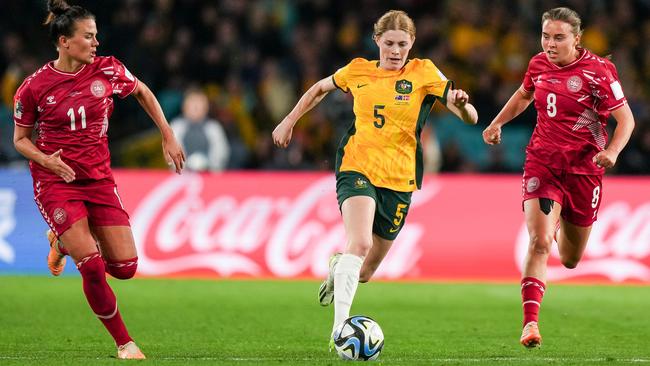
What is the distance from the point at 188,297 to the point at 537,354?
553cm

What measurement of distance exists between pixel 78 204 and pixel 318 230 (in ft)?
23.7

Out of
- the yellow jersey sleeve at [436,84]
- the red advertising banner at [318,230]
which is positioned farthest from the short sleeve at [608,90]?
the red advertising banner at [318,230]

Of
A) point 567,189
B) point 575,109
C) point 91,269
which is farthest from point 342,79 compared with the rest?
point 91,269

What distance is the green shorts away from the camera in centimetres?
866

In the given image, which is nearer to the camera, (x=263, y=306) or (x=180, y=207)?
(x=263, y=306)

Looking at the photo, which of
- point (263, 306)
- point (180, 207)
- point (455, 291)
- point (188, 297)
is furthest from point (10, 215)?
point (455, 291)

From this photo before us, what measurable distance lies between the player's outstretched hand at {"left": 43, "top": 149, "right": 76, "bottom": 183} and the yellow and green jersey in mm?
1998

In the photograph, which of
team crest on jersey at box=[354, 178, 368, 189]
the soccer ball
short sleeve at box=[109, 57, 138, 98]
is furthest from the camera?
team crest on jersey at box=[354, 178, 368, 189]

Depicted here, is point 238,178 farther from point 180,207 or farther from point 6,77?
point 6,77

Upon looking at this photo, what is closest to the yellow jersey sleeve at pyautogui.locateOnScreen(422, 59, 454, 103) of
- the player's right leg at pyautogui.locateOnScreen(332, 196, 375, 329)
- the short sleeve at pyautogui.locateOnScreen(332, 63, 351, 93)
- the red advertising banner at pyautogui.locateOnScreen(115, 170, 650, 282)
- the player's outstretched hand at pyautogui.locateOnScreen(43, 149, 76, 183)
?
the short sleeve at pyautogui.locateOnScreen(332, 63, 351, 93)

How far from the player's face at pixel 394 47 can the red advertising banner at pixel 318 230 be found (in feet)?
21.4

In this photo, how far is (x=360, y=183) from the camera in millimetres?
8672

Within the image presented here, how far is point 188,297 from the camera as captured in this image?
13.1 metres

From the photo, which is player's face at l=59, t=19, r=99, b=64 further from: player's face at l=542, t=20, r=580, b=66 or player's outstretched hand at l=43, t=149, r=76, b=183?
player's face at l=542, t=20, r=580, b=66
